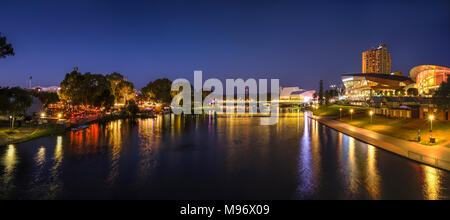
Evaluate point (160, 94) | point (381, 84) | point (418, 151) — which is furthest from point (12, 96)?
point (381, 84)

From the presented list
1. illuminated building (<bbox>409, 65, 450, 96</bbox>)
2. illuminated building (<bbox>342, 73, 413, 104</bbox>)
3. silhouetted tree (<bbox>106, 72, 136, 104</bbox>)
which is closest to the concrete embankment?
silhouetted tree (<bbox>106, 72, 136, 104</bbox>)

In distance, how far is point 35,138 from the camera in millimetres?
28547

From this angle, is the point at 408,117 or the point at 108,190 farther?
the point at 408,117

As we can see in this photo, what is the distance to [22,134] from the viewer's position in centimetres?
2850

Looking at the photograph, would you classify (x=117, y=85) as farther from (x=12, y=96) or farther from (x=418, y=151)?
(x=418, y=151)

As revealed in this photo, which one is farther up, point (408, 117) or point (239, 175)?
point (408, 117)

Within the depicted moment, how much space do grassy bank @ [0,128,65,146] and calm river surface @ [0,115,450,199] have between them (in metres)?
2.29

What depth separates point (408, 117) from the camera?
3822 centimetres
